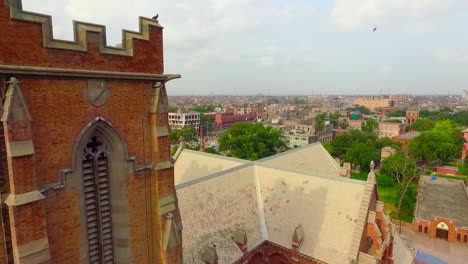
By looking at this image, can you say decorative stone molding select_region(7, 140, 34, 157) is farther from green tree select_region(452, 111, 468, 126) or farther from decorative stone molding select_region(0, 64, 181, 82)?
green tree select_region(452, 111, 468, 126)

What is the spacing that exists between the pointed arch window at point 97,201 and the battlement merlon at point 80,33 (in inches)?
106

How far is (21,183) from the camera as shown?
7.32 metres

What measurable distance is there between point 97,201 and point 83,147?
1.80 m

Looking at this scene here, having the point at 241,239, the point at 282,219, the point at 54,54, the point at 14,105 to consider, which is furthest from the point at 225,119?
the point at 14,105

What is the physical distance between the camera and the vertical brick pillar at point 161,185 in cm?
1026

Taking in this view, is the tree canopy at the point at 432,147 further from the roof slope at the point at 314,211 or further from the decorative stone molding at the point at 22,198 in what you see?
the decorative stone molding at the point at 22,198

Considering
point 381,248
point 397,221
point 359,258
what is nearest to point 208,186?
point 359,258

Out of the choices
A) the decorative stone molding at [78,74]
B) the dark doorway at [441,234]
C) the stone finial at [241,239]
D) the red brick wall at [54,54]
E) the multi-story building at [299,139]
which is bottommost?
the dark doorway at [441,234]

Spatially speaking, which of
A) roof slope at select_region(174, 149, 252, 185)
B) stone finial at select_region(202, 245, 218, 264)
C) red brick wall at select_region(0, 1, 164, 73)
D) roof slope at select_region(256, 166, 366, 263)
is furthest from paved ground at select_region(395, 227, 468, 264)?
red brick wall at select_region(0, 1, 164, 73)

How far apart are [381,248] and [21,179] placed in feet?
63.6

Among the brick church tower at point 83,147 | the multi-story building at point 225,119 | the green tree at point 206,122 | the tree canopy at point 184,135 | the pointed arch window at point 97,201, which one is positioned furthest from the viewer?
the multi-story building at point 225,119

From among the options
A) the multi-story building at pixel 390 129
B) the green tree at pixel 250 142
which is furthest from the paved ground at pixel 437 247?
the multi-story building at pixel 390 129

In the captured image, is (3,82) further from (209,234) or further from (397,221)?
(397,221)

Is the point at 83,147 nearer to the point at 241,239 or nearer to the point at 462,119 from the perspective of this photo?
the point at 241,239
